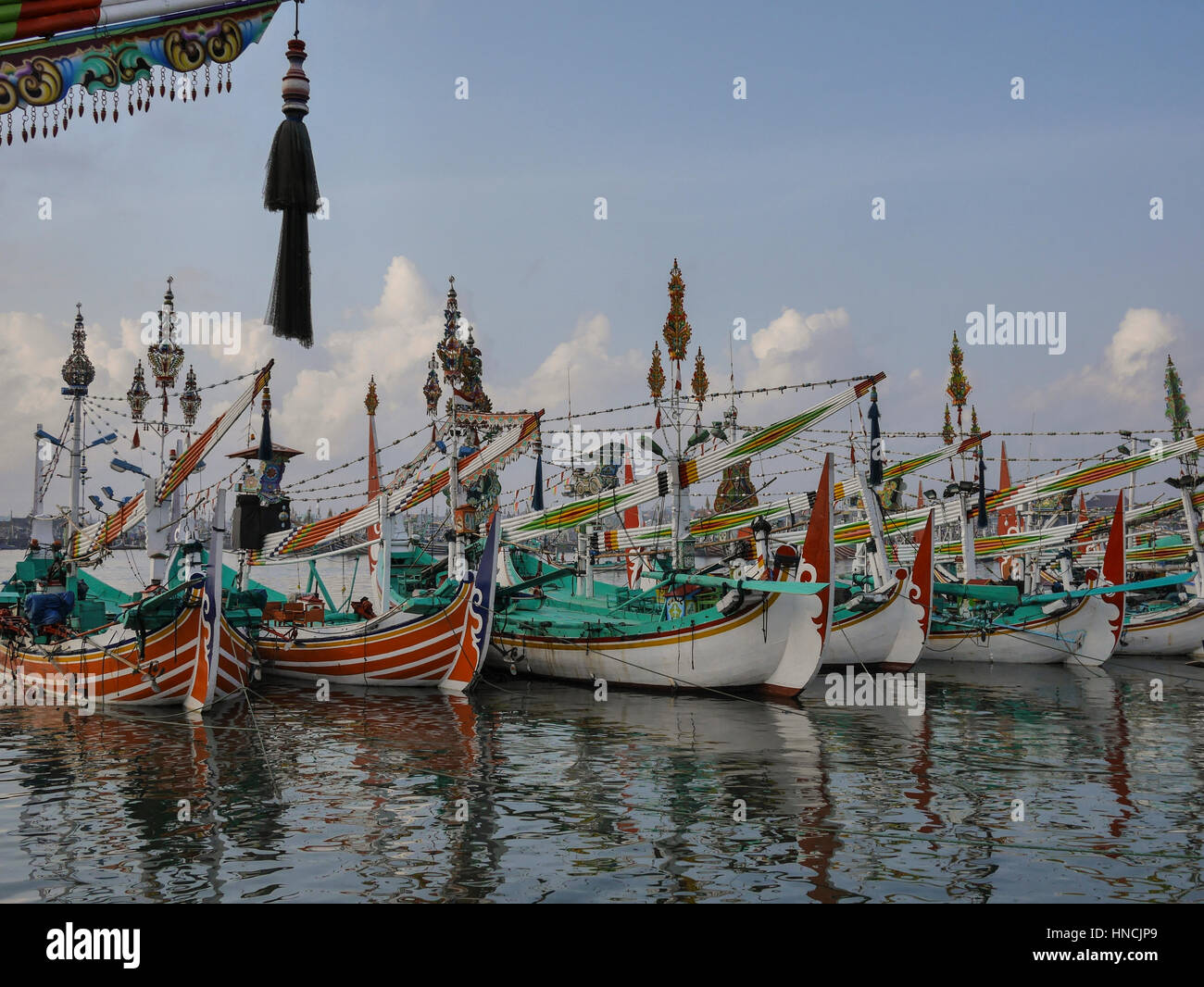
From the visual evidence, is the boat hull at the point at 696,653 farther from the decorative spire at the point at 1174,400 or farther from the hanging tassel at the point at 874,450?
the decorative spire at the point at 1174,400

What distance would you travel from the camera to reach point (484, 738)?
69.4 feet

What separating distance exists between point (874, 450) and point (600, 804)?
70.4 ft

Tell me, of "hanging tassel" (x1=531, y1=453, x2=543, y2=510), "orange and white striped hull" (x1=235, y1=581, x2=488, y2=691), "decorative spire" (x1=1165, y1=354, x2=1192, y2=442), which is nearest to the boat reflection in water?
"orange and white striped hull" (x1=235, y1=581, x2=488, y2=691)

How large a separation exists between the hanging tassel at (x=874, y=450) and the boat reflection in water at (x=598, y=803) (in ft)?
33.2

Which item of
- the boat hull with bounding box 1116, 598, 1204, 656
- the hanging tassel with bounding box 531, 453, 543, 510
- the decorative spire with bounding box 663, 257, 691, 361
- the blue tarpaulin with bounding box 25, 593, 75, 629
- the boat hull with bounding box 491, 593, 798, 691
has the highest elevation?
the decorative spire with bounding box 663, 257, 691, 361

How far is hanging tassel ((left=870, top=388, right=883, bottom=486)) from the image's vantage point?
33719 millimetres

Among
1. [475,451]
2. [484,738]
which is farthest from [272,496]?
[484,738]

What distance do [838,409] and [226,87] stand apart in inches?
1169

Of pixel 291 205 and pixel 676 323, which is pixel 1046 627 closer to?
pixel 676 323

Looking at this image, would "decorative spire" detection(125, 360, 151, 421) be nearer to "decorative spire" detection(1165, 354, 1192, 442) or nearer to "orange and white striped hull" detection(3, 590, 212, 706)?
"orange and white striped hull" detection(3, 590, 212, 706)

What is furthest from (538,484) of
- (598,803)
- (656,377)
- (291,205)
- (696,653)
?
(291,205)

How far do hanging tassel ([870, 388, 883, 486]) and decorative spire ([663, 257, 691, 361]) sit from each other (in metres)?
6.67

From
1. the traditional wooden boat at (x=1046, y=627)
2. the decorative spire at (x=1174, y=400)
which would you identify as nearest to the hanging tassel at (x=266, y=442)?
the traditional wooden boat at (x=1046, y=627)
